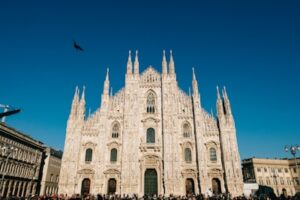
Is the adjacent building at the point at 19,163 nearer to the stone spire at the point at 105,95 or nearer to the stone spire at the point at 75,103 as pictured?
the stone spire at the point at 75,103

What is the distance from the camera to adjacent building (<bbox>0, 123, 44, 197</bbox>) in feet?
129

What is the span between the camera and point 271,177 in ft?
197

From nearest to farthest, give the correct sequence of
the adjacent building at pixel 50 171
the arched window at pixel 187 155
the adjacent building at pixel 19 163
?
the arched window at pixel 187 155 < the adjacent building at pixel 19 163 < the adjacent building at pixel 50 171

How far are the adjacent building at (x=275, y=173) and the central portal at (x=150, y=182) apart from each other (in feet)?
108

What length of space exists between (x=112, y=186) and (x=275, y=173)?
43672 millimetres

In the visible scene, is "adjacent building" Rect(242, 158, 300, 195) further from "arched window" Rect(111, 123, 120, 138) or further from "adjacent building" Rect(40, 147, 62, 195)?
"adjacent building" Rect(40, 147, 62, 195)

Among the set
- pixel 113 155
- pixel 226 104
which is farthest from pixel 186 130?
pixel 113 155

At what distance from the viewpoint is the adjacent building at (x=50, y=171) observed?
175 feet

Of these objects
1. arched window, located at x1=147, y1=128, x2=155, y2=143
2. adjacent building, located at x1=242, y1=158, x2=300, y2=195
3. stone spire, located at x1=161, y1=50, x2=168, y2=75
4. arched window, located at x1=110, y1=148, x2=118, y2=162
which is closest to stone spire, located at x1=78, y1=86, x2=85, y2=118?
arched window, located at x1=110, y1=148, x2=118, y2=162

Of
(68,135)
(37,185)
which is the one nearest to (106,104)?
(68,135)

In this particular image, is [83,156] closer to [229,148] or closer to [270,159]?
[229,148]

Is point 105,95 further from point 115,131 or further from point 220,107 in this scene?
point 220,107

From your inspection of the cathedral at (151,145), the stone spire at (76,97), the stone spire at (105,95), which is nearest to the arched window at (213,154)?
the cathedral at (151,145)

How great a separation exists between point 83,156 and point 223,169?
65.8ft
